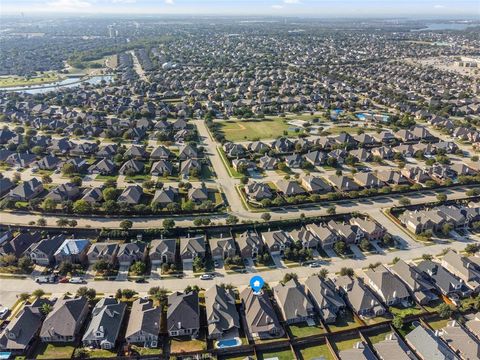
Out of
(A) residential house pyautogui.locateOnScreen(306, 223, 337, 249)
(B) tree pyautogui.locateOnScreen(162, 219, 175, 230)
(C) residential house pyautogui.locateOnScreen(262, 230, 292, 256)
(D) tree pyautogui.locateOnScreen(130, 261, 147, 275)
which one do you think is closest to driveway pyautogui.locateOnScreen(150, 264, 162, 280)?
(D) tree pyautogui.locateOnScreen(130, 261, 147, 275)

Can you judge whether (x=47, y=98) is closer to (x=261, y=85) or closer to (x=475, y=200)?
(x=261, y=85)

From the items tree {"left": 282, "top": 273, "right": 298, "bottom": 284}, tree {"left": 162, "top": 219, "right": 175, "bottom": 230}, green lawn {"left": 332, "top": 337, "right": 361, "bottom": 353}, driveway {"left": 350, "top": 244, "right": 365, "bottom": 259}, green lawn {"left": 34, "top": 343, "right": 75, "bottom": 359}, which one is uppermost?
tree {"left": 162, "top": 219, "right": 175, "bottom": 230}

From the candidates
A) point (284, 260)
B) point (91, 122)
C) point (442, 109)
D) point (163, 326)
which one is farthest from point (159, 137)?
point (442, 109)

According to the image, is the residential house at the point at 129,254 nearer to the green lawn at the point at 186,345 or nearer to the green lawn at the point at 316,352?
the green lawn at the point at 186,345

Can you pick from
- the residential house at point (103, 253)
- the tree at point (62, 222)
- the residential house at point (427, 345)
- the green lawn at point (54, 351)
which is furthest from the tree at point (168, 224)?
the residential house at point (427, 345)

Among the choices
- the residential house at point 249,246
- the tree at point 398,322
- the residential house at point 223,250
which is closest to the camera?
the tree at point 398,322

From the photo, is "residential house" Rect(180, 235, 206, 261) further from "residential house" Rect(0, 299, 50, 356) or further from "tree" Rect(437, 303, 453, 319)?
"tree" Rect(437, 303, 453, 319)

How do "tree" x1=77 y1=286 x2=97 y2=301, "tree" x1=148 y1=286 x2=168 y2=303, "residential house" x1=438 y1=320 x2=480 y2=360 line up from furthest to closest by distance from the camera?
1. "tree" x1=148 y1=286 x2=168 y2=303
2. "tree" x1=77 y1=286 x2=97 y2=301
3. "residential house" x1=438 y1=320 x2=480 y2=360
